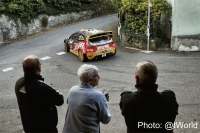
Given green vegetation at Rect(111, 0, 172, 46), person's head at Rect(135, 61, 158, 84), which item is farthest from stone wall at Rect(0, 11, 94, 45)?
person's head at Rect(135, 61, 158, 84)

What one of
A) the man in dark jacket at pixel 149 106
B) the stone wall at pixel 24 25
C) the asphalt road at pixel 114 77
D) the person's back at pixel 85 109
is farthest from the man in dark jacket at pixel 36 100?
the stone wall at pixel 24 25

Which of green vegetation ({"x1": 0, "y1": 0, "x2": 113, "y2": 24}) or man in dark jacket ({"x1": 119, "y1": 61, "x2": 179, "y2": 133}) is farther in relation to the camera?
green vegetation ({"x1": 0, "y1": 0, "x2": 113, "y2": 24})

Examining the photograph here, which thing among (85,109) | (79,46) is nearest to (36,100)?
(85,109)

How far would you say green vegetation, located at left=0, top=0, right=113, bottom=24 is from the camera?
23438mm

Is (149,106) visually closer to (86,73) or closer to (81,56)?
(86,73)

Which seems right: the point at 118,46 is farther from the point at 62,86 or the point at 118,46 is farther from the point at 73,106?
the point at 73,106

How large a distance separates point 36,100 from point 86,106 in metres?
0.78

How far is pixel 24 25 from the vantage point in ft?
81.0

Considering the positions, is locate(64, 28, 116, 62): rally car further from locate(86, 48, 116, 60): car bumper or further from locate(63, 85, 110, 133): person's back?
locate(63, 85, 110, 133): person's back

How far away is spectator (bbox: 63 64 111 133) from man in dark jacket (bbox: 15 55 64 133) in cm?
30

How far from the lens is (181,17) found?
14750 mm

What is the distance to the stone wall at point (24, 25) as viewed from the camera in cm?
2258

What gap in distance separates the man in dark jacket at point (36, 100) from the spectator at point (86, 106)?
11.7 inches

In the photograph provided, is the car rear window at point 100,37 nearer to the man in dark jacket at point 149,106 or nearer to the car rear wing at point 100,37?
the car rear wing at point 100,37
